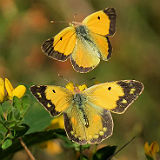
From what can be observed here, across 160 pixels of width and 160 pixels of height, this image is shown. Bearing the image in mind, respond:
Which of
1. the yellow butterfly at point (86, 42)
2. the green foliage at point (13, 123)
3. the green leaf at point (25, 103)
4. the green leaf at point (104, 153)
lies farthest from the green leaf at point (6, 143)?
the yellow butterfly at point (86, 42)

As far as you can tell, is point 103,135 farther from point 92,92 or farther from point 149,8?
point 149,8

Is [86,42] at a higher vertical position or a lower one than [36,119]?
higher

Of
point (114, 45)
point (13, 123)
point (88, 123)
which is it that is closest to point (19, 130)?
point (13, 123)

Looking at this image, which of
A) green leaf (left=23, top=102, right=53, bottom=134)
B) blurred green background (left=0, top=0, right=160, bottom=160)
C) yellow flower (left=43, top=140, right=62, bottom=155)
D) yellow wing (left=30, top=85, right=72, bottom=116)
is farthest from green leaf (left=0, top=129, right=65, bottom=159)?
blurred green background (left=0, top=0, right=160, bottom=160)

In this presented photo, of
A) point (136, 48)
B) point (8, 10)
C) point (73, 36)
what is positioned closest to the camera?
point (73, 36)

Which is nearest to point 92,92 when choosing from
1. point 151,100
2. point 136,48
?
point 151,100

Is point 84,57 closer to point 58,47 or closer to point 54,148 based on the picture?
point 58,47

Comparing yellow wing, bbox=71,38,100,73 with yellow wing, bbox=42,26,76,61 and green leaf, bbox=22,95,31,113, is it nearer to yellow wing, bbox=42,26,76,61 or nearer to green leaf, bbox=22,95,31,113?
yellow wing, bbox=42,26,76,61
